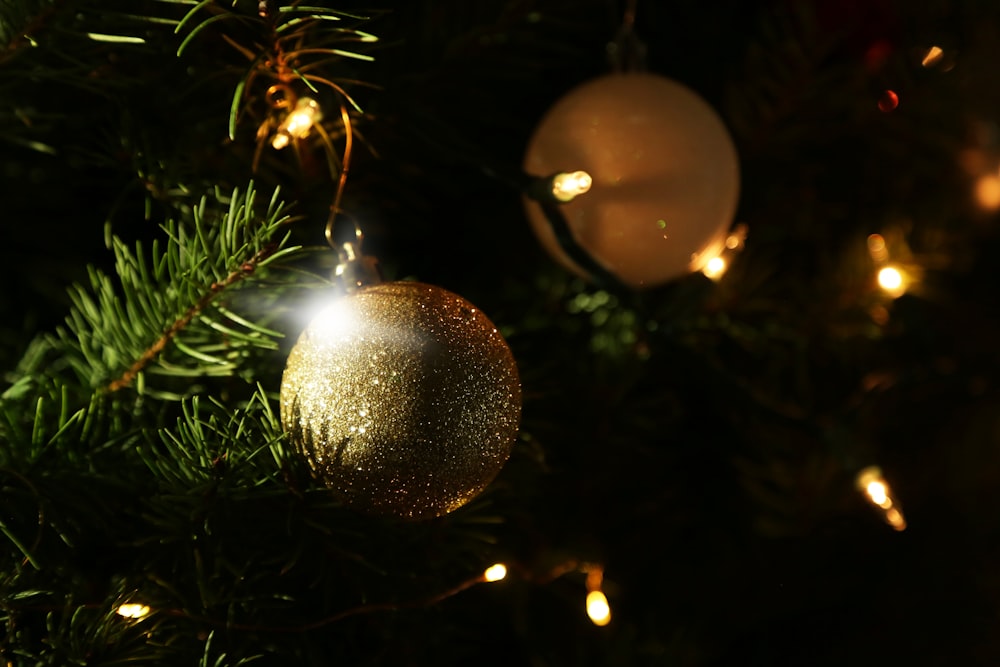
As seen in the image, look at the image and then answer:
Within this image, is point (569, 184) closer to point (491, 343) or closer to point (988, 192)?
point (491, 343)

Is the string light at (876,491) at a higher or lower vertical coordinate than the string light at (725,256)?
lower

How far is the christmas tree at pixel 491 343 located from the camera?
1.29 ft

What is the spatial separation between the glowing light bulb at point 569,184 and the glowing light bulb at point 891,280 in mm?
330

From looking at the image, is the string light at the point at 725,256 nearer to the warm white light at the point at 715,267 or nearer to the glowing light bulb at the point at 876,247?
the warm white light at the point at 715,267

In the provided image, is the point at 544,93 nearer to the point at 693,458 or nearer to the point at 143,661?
the point at 693,458

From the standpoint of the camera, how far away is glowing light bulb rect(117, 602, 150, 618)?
1.25 feet

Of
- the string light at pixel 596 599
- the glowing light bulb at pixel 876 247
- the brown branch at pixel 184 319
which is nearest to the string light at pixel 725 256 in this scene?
the glowing light bulb at pixel 876 247

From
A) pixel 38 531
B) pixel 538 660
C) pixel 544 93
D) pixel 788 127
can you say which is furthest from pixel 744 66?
pixel 38 531

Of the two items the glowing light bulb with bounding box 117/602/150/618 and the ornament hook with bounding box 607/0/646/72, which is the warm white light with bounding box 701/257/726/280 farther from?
the glowing light bulb with bounding box 117/602/150/618

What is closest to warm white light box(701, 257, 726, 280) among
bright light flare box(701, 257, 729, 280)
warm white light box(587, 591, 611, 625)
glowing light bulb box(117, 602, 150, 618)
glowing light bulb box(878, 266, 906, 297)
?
bright light flare box(701, 257, 729, 280)


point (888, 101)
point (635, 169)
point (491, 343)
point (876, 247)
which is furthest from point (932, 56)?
point (491, 343)

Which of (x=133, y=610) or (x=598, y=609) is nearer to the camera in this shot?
(x=133, y=610)

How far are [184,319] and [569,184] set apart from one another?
0.21 metres

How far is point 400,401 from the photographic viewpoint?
14.3 inches
